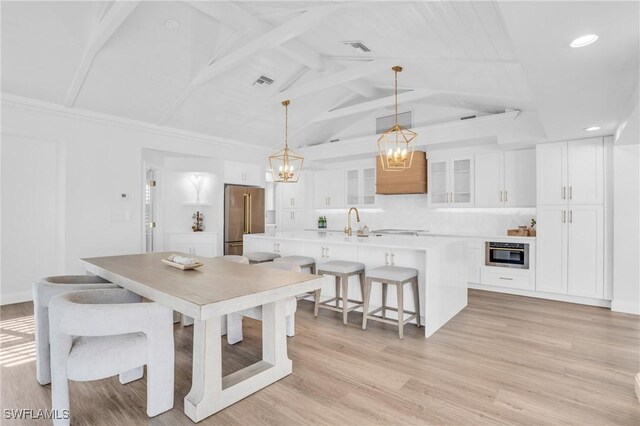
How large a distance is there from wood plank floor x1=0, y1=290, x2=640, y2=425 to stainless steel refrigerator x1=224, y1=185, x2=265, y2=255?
2.99 meters

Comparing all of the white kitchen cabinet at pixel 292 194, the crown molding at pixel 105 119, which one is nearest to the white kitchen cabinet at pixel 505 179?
the white kitchen cabinet at pixel 292 194

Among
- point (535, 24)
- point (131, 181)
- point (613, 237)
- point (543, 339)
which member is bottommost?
point (543, 339)

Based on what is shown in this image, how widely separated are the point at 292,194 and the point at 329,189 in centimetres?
112

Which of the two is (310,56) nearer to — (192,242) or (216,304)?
(192,242)

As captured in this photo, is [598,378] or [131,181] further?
[131,181]

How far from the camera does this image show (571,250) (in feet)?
15.2

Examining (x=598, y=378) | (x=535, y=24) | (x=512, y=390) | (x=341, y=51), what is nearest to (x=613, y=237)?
(x=598, y=378)

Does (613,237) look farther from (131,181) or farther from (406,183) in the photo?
(131,181)

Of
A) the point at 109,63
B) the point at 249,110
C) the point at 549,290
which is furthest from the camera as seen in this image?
the point at 249,110

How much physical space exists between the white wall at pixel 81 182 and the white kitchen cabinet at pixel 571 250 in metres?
6.10

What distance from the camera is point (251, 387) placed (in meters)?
2.22

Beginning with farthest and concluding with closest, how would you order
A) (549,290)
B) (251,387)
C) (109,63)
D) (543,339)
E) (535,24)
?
(549,290) → (109,63) → (543,339) → (251,387) → (535,24)

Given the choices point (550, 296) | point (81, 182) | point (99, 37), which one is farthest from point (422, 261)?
point (81, 182)

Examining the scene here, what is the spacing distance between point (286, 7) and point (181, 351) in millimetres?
3427
